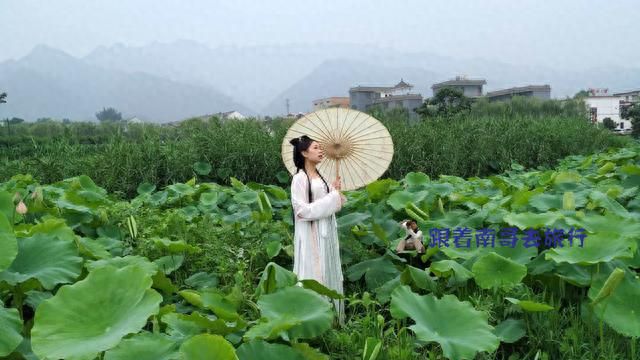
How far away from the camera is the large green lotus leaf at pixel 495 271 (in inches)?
99.4

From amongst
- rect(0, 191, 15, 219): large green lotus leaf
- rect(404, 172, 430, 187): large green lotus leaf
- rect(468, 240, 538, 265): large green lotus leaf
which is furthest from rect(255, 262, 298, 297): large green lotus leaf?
rect(404, 172, 430, 187): large green lotus leaf

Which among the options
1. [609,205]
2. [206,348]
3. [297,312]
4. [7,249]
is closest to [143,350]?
[206,348]

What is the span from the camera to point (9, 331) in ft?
5.70

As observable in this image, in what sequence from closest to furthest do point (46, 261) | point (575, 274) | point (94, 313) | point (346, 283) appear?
1. point (94, 313)
2. point (46, 261)
3. point (575, 274)
4. point (346, 283)

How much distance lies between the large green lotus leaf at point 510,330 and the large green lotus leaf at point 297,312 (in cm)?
81

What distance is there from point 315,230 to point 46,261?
1.15 meters

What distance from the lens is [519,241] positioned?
2.85 m

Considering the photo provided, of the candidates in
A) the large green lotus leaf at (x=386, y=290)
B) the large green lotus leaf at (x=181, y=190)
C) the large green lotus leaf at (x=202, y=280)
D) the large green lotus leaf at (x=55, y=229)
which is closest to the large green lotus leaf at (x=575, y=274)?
the large green lotus leaf at (x=386, y=290)

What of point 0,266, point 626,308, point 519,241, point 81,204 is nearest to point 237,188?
point 81,204

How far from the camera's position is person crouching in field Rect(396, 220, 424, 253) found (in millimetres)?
3088

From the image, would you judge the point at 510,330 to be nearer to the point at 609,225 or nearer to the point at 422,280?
the point at 422,280

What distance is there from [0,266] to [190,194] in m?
2.82

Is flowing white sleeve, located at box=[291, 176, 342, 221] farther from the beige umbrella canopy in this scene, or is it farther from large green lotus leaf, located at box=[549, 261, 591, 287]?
large green lotus leaf, located at box=[549, 261, 591, 287]

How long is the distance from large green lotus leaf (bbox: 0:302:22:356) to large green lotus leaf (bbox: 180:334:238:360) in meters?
0.59
